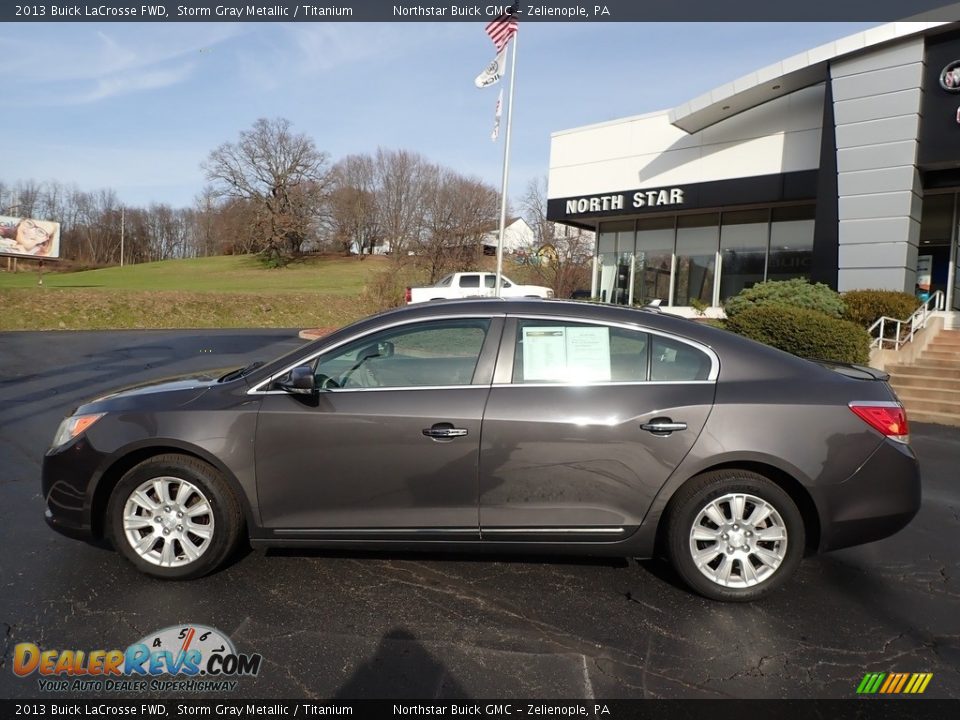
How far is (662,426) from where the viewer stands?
334 centimetres

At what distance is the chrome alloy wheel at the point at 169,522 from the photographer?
3488 mm

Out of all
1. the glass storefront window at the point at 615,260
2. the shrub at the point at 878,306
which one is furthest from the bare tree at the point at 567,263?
the shrub at the point at 878,306

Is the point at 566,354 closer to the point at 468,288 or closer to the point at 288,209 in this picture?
the point at 468,288

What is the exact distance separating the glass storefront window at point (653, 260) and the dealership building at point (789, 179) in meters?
0.05

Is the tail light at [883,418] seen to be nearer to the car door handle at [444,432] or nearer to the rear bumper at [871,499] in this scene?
the rear bumper at [871,499]

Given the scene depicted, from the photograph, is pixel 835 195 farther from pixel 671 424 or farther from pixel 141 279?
pixel 141 279

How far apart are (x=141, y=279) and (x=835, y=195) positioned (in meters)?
51.1

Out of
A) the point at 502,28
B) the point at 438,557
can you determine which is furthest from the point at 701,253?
the point at 438,557

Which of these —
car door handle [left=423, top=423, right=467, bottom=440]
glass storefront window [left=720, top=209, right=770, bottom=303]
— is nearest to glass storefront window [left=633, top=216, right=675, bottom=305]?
glass storefront window [left=720, top=209, right=770, bottom=303]

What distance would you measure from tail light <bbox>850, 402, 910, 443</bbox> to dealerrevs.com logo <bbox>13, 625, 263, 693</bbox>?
129 inches

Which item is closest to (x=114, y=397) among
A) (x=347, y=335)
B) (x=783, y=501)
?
(x=347, y=335)

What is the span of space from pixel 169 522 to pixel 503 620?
6.23 feet

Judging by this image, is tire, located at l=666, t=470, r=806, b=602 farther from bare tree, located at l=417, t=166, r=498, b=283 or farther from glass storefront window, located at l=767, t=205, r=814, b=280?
bare tree, located at l=417, t=166, r=498, b=283

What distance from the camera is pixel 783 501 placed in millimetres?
3371
